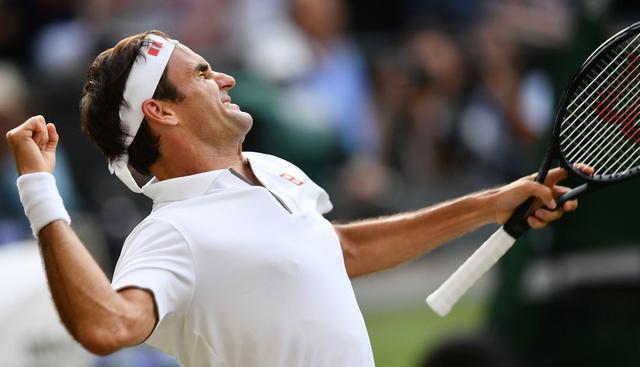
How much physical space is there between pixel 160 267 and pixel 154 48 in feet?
2.64

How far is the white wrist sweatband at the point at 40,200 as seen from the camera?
3873 millimetres

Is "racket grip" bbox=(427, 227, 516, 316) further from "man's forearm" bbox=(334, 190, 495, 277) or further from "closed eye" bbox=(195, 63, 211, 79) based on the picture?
"closed eye" bbox=(195, 63, 211, 79)

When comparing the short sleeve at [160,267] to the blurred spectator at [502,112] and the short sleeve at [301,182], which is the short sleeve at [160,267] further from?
the blurred spectator at [502,112]

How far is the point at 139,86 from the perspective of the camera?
→ 4414mm

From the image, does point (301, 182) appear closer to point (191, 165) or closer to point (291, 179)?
point (291, 179)

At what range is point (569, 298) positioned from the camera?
26.4 feet

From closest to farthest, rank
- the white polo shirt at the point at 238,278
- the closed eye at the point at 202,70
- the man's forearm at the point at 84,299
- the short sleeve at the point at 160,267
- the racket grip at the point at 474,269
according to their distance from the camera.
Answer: the man's forearm at the point at 84,299
the short sleeve at the point at 160,267
the white polo shirt at the point at 238,278
the closed eye at the point at 202,70
the racket grip at the point at 474,269

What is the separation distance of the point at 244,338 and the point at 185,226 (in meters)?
0.36

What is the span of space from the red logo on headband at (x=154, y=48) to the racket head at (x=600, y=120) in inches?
51.7

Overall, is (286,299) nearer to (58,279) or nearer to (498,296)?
(58,279)

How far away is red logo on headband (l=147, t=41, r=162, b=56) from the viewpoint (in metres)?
4.47

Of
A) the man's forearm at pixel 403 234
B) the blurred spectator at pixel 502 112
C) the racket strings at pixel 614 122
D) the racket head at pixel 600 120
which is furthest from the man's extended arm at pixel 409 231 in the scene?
the blurred spectator at pixel 502 112

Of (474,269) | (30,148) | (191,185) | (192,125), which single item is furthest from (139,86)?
(474,269)

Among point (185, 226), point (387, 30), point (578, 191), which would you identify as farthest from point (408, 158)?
point (185, 226)
